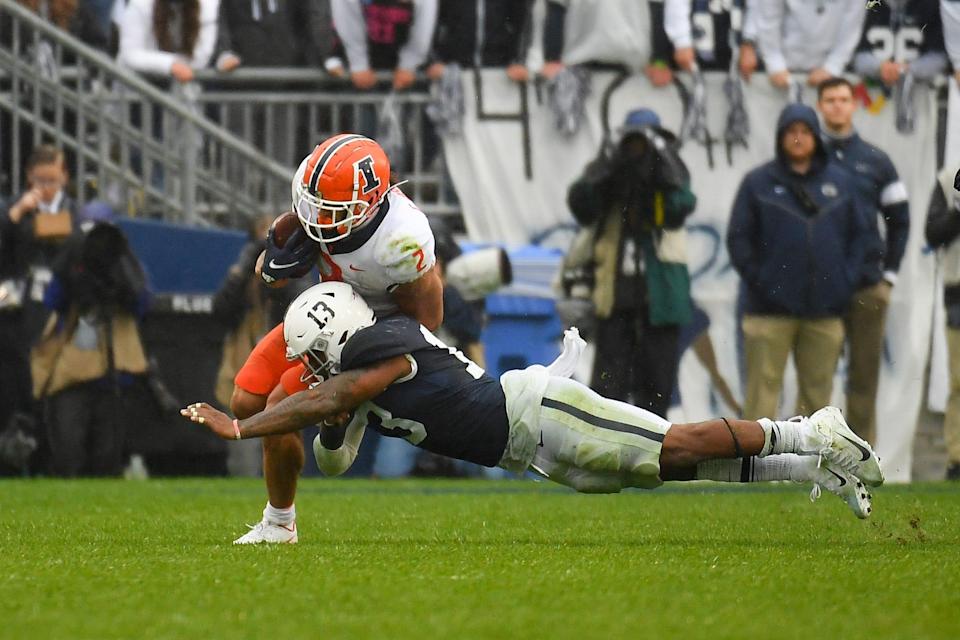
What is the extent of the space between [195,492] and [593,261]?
2.66 metres

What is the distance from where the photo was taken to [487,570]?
A: 5.27m

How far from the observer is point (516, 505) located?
27.6 feet

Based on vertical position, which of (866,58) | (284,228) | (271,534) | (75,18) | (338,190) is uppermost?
(75,18)

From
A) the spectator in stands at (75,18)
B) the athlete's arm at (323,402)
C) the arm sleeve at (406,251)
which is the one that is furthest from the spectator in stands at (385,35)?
the athlete's arm at (323,402)

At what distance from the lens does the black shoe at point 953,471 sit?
34.3 feet

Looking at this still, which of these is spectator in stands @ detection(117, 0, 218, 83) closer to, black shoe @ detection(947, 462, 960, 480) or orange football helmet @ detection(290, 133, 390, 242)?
black shoe @ detection(947, 462, 960, 480)

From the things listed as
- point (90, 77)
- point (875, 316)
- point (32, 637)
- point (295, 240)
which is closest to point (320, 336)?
point (295, 240)

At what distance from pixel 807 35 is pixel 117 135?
436 centimetres

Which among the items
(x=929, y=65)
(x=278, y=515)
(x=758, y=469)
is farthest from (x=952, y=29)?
(x=278, y=515)

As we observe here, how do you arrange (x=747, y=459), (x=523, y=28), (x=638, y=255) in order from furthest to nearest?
(x=523, y=28), (x=638, y=255), (x=747, y=459)

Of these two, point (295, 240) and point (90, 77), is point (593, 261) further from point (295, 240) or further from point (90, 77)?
point (295, 240)

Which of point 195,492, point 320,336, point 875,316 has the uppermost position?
point 320,336

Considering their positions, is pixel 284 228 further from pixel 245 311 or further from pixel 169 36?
pixel 169 36

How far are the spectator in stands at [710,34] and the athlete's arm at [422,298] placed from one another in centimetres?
518
